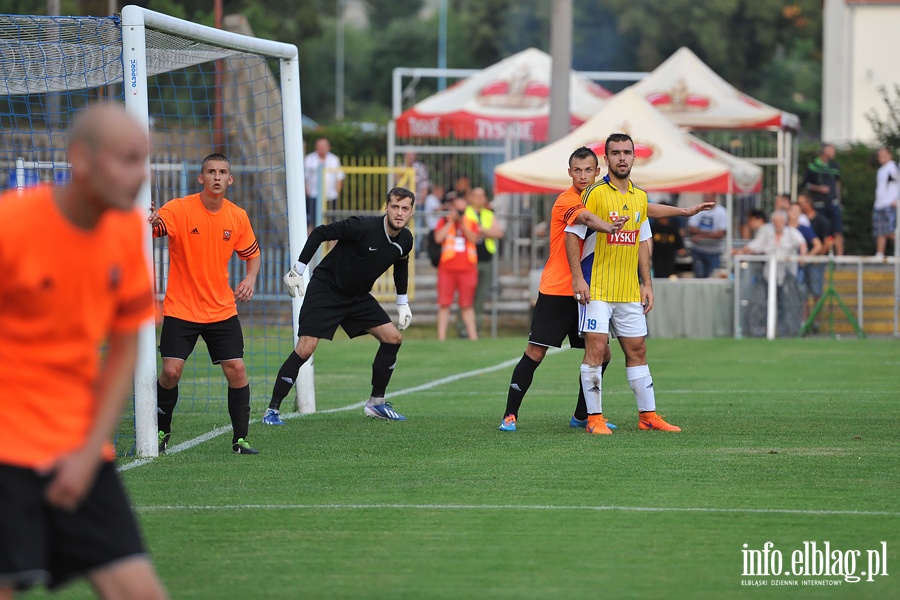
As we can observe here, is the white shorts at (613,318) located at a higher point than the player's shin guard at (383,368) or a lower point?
higher

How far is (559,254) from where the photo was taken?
Answer: 32.9 ft

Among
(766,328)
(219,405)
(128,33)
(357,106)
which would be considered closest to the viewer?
(128,33)

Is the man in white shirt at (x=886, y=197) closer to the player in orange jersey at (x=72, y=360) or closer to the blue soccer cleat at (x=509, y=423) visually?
the blue soccer cleat at (x=509, y=423)

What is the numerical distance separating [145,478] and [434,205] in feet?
60.9

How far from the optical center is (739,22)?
61.8 m

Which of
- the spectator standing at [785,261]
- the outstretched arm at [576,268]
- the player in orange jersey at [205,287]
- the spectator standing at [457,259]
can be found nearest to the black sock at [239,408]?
the player in orange jersey at [205,287]

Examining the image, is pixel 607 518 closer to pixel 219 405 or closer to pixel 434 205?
pixel 219 405

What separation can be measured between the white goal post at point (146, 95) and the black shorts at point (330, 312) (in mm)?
860

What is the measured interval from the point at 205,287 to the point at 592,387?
2.96m

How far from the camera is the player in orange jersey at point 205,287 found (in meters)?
8.84

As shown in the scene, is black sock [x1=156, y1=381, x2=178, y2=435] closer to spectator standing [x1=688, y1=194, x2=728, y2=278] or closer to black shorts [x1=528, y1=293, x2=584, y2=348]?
black shorts [x1=528, y1=293, x2=584, y2=348]

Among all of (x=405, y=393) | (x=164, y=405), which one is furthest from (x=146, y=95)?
(x=405, y=393)

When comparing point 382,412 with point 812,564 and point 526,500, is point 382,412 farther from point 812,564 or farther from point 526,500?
point 812,564

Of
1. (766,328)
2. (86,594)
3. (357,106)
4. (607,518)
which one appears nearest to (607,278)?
(607,518)
